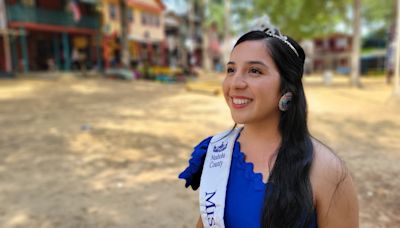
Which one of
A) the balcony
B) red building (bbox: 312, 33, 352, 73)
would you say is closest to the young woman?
the balcony

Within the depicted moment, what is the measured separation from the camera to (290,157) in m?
1.42

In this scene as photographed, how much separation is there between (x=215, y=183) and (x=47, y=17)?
23.2 metres

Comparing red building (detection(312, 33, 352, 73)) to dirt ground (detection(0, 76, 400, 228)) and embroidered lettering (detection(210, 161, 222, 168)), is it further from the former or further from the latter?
embroidered lettering (detection(210, 161, 222, 168))

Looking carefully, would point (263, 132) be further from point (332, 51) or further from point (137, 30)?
point (332, 51)

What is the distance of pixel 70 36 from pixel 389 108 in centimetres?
2106

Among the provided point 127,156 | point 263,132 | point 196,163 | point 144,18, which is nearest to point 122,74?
point 144,18

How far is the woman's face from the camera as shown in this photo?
4.73 feet

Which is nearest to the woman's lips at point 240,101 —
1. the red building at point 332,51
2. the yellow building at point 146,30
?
the yellow building at point 146,30

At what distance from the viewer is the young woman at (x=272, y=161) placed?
4.51ft

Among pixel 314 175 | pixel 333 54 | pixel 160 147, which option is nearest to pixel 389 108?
pixel 160 147

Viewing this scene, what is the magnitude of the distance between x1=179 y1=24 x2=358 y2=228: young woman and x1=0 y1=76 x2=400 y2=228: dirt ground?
243 cm

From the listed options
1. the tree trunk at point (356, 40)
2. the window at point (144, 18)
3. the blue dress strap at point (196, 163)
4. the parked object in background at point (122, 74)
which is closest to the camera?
the blue dress strap at point (196, 163)

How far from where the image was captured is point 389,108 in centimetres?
1193

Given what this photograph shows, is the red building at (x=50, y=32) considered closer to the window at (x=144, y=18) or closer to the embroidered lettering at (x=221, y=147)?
the window at (x=144, y=18)
